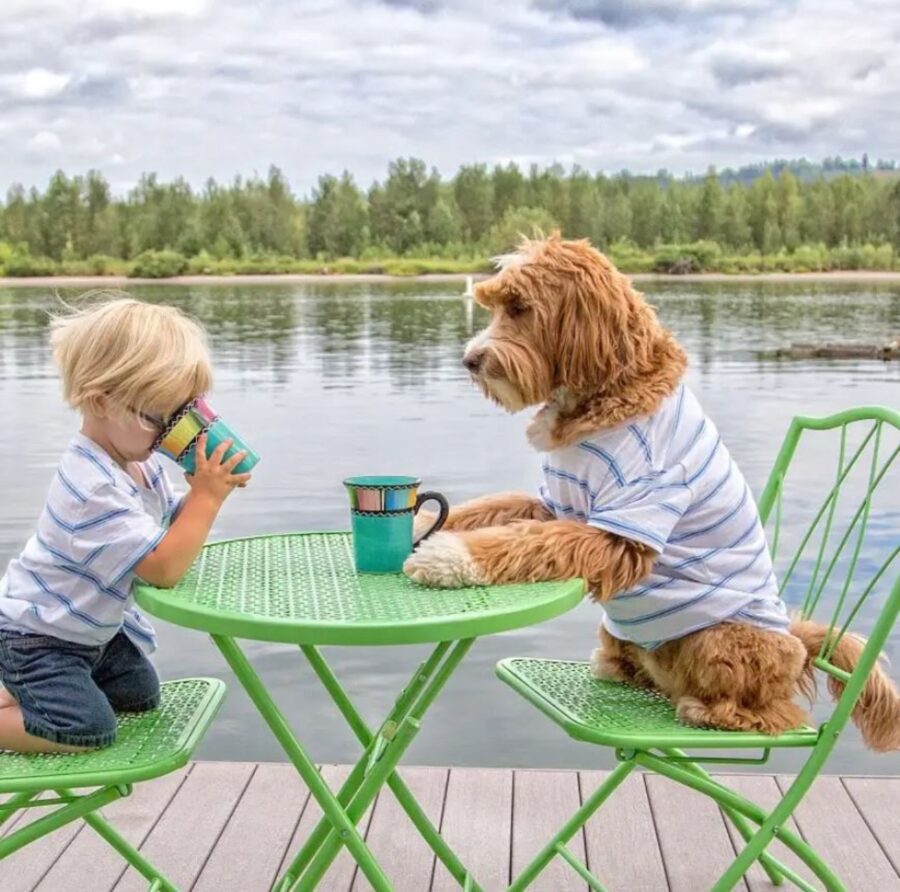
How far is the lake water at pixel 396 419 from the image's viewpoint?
4543mm

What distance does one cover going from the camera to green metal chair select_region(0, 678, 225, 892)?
1.93 metres

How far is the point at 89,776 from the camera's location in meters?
1.92

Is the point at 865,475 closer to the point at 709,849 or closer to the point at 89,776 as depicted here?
the point at 709,849

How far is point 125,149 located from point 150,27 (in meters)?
12.2

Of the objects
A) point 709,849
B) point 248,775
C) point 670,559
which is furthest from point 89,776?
point 709,849

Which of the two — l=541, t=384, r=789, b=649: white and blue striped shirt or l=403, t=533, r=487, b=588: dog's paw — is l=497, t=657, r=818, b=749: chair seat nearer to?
l=541, t=384, r=789, b=649: white and blue striped shirt

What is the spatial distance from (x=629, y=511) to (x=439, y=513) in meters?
0.33

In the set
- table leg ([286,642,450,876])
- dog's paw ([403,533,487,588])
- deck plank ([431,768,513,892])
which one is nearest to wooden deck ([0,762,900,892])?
deck plank ([431,768,513,892])

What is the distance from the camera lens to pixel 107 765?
1.98 metres

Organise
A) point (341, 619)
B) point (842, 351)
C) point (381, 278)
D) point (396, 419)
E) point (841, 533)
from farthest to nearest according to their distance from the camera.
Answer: point (381, 278), point (842, 351), point (396, 419), point (841, 533), point (341, 619)

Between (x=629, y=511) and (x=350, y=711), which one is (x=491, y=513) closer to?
(x=629, y=511)

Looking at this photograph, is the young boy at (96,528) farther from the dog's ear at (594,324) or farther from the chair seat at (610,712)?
the chair seat at (610,712)

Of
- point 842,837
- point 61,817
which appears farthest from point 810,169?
point 61,817

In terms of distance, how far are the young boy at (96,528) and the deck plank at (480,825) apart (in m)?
0.89
